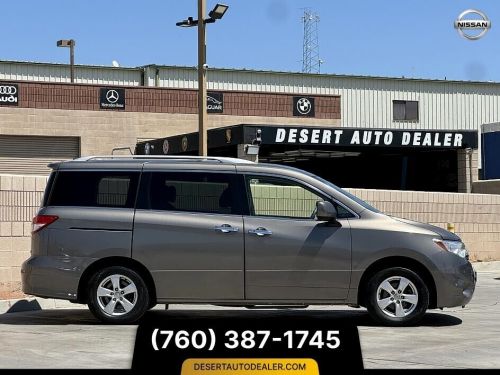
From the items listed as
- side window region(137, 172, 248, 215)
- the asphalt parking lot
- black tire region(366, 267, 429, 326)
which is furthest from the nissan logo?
black tire region(366, 267, 429, 326)

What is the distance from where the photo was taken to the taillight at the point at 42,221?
36.4 feet

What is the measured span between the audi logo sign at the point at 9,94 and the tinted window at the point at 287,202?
93.3 feet

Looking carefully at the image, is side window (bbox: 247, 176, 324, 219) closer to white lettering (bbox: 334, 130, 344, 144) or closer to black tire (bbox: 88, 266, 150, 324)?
black tire (bbox: 88, 266, 150, 324)

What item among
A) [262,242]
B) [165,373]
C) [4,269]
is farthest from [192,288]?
[165,373]

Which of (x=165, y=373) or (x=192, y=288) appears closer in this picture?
(x=165, y=373)

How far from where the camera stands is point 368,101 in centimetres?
4809

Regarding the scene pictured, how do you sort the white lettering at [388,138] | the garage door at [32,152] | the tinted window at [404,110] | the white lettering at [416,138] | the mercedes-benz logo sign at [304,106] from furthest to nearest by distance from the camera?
the tinted window at [404,110] → the mercedes-benz logo sign at [304,106] → the garage door at [32,152] → the white lettering at [416,138] → the white lettering at [388,138]

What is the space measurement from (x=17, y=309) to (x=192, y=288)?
330 centimetres

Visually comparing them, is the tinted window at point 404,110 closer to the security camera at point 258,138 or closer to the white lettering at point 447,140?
the white lettering at point 447,140

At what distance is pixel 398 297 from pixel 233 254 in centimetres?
193

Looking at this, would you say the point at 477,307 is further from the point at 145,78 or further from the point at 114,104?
the point at 145,78

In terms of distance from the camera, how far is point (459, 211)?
74.1 feet

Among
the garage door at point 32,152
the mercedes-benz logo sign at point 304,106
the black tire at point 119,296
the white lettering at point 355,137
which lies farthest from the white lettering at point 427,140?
the black tire at point 119,296

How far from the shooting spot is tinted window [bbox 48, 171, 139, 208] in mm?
11141
